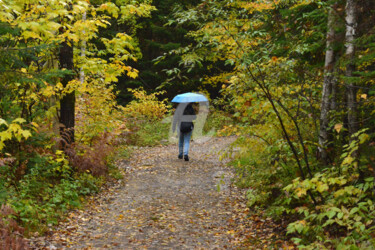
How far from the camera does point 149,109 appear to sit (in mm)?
18719

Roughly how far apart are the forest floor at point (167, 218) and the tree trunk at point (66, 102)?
5.89ft

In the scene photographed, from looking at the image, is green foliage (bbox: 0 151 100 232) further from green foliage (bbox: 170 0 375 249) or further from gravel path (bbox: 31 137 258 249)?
green foliage (bbox: 170 0 375 249)

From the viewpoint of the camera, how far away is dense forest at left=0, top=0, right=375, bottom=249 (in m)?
4.52

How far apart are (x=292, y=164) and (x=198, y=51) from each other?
2.54 meters

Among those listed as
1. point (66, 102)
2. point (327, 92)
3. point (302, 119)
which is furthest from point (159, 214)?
point (327, 92)

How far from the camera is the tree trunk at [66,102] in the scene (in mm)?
8438

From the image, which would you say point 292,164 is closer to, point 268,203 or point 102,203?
point 268,203

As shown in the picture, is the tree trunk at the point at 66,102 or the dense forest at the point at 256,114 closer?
the dense forest at the point at 256,114

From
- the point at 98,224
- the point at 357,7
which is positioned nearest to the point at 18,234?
the point at 98,224

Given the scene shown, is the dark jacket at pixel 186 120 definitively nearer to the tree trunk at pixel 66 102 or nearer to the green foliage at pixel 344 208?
the tree trunk at pixel 66 102

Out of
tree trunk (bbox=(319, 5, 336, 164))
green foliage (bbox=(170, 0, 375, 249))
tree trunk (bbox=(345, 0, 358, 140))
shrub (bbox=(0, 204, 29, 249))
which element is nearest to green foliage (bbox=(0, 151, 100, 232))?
shrub (bbox=(0, 204, 29, 249))

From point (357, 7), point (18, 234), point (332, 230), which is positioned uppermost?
point (357, 7)

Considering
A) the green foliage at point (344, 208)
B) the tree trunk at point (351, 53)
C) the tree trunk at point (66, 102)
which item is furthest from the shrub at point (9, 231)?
the tree trunk at point (351, 53)

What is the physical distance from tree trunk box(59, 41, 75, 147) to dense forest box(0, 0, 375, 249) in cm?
3
